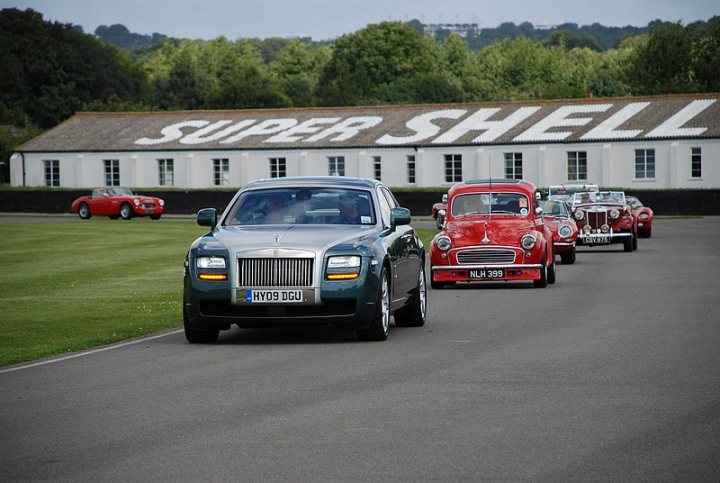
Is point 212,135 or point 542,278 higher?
point 212,135

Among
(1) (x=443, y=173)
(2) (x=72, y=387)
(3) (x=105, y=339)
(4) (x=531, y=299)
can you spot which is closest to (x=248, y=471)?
(2) (x=72, y=387)

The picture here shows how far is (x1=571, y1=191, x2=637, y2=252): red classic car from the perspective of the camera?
118 ft

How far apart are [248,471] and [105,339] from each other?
8251 millimetres

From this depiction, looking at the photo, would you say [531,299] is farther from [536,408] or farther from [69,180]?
[69,180]

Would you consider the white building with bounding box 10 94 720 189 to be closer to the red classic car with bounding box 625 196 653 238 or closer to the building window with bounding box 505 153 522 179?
Answer: the building window with bounding box 505 153 522 179

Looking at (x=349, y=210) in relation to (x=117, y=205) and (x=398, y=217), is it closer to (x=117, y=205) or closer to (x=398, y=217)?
(x=398, y=217)

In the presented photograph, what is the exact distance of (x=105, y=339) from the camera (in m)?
15.5

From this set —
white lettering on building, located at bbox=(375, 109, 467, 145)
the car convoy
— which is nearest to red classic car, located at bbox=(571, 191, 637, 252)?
the car convoy

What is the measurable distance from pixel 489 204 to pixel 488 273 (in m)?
1.83

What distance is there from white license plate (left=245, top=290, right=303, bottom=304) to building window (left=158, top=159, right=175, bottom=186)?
73848 mm

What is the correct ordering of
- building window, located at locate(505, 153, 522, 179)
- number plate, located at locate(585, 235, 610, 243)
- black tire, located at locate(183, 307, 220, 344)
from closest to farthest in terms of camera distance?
black tire, located at locate(183, 307, 220, 344) < number plate, located at locate(585, 235, 610, 243) < building window, located at locate(505, 153, 522, 179)

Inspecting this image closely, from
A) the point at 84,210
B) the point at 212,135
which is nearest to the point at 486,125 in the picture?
the point at 212,135

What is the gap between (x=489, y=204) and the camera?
24328 mm

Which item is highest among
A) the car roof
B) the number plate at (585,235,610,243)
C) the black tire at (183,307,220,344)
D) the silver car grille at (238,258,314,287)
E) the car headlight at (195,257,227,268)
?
the car roof
